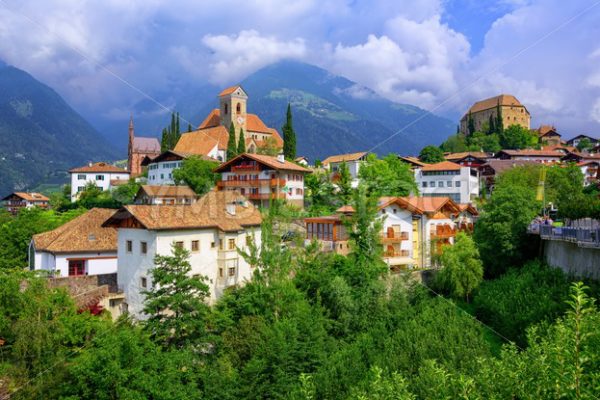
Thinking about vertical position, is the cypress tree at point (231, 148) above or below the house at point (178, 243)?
above

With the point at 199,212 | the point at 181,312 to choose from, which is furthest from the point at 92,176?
the point at 181,312

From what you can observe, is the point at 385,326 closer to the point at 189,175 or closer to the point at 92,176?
the point at 189,175

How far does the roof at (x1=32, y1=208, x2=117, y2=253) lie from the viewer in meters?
34.5

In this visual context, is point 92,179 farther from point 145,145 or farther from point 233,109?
point 145,145

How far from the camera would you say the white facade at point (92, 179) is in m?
84.2

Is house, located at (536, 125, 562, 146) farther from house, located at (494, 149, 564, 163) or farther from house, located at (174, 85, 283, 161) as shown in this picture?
house, located at (174, 85, 283, 161)

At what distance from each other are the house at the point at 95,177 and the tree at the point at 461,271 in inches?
2461

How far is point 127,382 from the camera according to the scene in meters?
19.3

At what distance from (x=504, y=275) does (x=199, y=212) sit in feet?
69.3

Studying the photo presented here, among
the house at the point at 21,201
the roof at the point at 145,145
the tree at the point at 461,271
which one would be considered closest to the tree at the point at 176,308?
the tree at the point at 461,271

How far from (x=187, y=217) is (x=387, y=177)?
34597 millimetres

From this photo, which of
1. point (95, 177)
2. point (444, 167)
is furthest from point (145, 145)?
point (444, 167)

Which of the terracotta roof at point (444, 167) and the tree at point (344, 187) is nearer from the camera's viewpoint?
the tree at point (344, 187)

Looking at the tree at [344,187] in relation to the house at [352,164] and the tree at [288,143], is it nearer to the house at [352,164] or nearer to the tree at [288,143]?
the house at [352,164]
